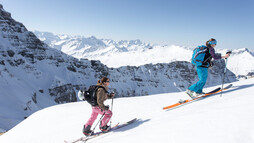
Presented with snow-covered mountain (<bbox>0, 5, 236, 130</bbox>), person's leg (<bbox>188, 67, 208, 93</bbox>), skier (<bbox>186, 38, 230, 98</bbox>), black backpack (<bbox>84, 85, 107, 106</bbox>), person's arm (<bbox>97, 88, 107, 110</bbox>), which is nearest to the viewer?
person's arm (<bbox>97, 88, 107, 110</bbox>)

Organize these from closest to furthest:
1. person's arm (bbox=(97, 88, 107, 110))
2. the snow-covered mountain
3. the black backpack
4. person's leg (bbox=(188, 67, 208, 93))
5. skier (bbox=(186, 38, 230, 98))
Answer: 1. person's arm (bbox=(97, 88, 107, 110))
2. the black backpack
3. skier (bbox=(186, 38, 230, 98))
4. person's leg (bbox=(188, 67, 208, 93))
5. the snow-covered mountain

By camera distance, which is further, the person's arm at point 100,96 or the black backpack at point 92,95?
the black backpack at point 92,95

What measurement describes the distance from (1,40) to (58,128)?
133 metres

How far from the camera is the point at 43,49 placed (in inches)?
5069

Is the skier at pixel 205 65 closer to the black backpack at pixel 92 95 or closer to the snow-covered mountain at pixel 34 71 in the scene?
the black backpack at pixel 92 95

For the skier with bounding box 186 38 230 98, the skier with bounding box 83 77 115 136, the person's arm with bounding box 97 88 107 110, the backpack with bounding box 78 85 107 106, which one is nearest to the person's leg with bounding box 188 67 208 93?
the skier with bounding box 186 38 230 98

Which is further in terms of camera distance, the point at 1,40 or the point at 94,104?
the point at 1,40

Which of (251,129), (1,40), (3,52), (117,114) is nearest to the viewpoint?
(251,129)

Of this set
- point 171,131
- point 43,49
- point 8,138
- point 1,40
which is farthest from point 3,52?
point 171,131

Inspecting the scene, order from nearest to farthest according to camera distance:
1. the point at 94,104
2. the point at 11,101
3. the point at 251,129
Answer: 1. the point at 251,129
2. the point at 94,104
3. the point at 11,101

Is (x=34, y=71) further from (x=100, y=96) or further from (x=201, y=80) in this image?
(x=201, y=80)

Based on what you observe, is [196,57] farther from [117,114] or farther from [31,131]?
[31,131]

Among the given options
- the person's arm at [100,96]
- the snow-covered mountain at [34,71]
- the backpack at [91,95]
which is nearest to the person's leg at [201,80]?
the person's arm at [100,96]

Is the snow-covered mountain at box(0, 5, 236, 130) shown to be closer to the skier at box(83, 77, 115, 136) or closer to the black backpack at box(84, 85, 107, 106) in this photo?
the skier at box(83, 77, 115, 136)
